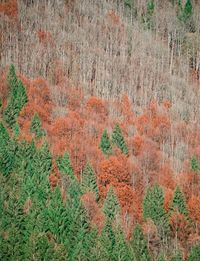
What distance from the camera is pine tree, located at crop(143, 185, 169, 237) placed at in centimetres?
5681

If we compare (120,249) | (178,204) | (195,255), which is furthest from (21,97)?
(195,255)

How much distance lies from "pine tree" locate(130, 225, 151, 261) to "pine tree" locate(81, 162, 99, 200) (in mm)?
8862

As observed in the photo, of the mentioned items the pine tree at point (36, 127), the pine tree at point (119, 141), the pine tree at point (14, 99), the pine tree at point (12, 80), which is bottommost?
the pine tree at point (119, 141)

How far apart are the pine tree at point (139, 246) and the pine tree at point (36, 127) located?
20.1 metres

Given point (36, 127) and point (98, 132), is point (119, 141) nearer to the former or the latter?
point (98, 132)

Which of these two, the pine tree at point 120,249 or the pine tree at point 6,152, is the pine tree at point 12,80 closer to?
the pine tree at point 6,152

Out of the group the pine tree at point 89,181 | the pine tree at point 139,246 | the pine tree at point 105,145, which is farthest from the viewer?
the pine tree at point 105,145

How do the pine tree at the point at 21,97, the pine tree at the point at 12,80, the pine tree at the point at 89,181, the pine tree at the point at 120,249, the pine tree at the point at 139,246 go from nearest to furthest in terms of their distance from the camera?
the pine tree at the point at 120,249 < the pine tree at the point at 139,246 < the pine tree at the point at 89,181 < the pine tree at the point at 21,97 < the pine tree at the point at 12,80

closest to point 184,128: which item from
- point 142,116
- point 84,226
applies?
point 142,116

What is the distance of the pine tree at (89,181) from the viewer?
2343 inches

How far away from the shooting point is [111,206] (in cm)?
5728

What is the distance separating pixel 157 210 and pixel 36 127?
19.0 metres

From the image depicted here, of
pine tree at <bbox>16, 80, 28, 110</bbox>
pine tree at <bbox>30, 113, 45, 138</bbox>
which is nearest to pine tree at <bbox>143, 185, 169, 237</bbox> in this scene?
pine tree at <bbox>30, 113, 45, 138</bbox>

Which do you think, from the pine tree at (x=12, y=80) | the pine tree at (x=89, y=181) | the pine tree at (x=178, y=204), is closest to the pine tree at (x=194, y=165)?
the pine tree at (x=178, y=204)
